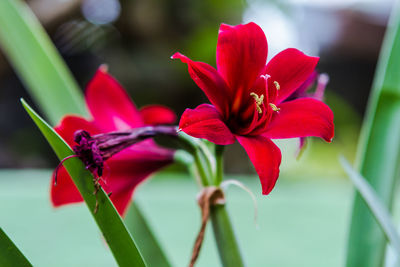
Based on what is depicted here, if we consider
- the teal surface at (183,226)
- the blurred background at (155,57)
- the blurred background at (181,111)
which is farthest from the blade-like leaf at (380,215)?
the blurred background at (155,57)

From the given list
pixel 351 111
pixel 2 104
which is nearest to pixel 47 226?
pixel 2 104

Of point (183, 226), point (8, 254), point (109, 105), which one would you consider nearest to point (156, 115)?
point (109, 105)

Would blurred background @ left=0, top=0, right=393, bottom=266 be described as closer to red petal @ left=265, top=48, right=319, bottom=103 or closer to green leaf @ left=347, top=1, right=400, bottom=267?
green leaf @ left=347, top=1, right=400, bottom=267

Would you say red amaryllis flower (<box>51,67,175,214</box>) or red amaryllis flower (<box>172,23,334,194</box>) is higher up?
red amaryllis flower (<box>172,23,334,194</box>)

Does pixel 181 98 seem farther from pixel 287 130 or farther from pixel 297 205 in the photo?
pixel 287 130

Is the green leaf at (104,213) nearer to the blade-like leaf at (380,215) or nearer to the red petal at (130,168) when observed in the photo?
the red petal at (130,168)

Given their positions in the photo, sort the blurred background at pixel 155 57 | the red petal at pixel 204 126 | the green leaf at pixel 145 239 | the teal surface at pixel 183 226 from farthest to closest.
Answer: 1. the blurred background at pixel 155 57
2. the teal surface at pixel 183 226
3. the green leaf at pixel 145 239
4. the red petal at pixel 204 126

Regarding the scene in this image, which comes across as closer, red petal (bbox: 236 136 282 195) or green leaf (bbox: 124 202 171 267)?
red petal (bbox: 236 136 282 195)

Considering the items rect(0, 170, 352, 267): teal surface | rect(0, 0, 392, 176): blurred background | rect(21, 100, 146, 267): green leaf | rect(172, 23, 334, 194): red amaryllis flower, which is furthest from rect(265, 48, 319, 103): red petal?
rect(0, 0, 392, 176): blurred background
